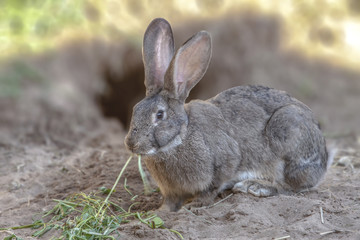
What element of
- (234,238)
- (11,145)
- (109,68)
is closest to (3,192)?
(11,145)

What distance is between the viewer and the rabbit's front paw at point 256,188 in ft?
14.9

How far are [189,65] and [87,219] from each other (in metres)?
1.54

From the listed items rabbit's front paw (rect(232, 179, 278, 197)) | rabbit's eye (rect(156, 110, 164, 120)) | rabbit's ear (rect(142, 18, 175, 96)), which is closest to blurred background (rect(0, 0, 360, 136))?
rabbit's front paw (rect(232, 179, 278, 197))

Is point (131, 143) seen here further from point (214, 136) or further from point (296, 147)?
point (296, 147)

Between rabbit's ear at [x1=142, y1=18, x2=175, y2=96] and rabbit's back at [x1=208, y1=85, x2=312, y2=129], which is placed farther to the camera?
rabbit's back at [x1=208, y1=85, x2=312, y2=129]

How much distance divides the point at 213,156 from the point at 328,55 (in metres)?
6.23

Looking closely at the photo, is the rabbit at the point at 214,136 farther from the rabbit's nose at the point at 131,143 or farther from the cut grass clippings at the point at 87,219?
the cut grass clippings at the point at 87,219

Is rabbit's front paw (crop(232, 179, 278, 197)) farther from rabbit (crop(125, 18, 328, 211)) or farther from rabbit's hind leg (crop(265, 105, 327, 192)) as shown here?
rabbit's hind leg (crop(265, 105, 327, 192))

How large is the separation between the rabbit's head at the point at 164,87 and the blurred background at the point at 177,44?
2895 mm

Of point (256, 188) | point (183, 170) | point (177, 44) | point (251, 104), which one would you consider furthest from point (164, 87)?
point (177, 44)

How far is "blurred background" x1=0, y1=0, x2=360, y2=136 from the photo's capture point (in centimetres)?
768

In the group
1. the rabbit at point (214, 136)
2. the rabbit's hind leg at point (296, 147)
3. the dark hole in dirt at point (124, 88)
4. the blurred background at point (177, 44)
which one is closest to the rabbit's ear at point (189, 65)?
the rabbit at point (214, 136)

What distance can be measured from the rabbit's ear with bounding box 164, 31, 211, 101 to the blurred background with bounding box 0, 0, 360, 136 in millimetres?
3043

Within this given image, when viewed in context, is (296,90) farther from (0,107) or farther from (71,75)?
(0,107)
